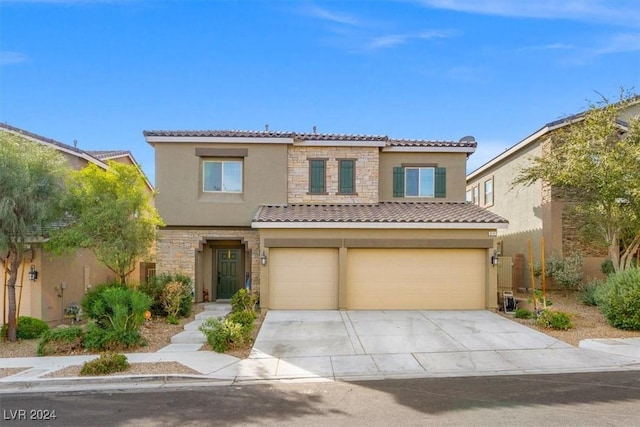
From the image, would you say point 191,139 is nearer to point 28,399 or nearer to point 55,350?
point 55,350

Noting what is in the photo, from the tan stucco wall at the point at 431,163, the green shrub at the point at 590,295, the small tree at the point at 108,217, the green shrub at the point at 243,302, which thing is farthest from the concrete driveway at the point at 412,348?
the tan stucco wall at the point at 431,163

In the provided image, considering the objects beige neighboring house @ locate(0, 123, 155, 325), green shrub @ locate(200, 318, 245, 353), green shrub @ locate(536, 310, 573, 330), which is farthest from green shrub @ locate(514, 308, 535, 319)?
beige neighboring house @ locate(0, 123, 155, 325)

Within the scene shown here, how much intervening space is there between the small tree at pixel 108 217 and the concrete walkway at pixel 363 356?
301cm

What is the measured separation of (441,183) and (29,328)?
15094 millimetres

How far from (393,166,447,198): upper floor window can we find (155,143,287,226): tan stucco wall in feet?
16.0

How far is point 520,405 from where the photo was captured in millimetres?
6766

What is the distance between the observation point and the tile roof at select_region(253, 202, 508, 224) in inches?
578

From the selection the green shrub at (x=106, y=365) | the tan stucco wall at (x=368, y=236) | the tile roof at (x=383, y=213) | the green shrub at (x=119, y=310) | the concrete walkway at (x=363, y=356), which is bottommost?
the concrete walkway at (x=363, y=356)

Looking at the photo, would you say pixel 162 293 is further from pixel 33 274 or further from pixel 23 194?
pixel 23 194

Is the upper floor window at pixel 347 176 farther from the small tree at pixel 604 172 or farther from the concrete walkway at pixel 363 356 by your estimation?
the small tree at pixel 604 172

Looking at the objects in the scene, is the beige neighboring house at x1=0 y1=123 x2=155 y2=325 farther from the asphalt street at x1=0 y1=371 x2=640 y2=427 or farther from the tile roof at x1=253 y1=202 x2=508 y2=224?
the asphalt street at x1=0 y1=371 x2=640 y2=427

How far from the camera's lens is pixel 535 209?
63.0 feet

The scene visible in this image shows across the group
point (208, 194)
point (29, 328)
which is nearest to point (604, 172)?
point (208, 194)

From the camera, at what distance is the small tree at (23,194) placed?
10578 mm
